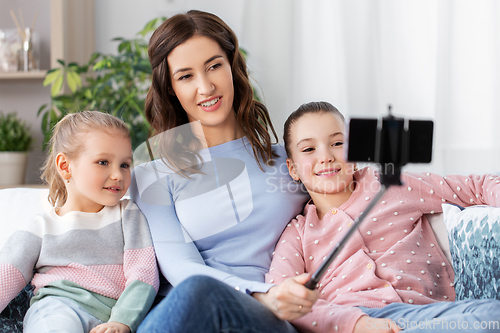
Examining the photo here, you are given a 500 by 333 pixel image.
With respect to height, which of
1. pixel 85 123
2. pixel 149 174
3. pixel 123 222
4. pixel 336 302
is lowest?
pixel 336 302

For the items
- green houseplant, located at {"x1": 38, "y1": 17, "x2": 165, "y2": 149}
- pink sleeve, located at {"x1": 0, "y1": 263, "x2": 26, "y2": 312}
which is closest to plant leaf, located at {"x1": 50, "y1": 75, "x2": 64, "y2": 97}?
green houseplant, located at {"x1": 38, "y1": 17, "x2": 165, "y2": 149}

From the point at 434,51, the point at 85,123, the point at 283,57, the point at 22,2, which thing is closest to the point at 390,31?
the point at 434,51

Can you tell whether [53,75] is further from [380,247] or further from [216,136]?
[380,247]

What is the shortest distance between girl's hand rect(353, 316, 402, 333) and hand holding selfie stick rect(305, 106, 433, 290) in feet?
0.96

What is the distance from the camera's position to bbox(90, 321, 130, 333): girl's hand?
0.83m

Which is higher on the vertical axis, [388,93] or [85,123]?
[388,93]

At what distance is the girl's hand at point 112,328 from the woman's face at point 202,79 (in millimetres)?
480

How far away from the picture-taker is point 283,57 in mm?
2066

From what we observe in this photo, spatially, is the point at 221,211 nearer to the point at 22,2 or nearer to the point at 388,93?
the point at 388,93

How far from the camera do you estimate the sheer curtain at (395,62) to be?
1.84 m

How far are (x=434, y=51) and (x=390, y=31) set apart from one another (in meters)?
0.20

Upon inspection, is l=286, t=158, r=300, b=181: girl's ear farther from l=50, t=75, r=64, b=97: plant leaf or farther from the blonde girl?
l=50, t=75, r=64, b=97: plant leaf

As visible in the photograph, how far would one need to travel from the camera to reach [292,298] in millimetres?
667

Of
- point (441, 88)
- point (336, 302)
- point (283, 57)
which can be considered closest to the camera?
point (336, 302)
